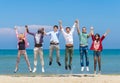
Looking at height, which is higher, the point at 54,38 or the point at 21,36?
the point at 21,36

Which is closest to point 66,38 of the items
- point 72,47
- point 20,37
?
point 72,47

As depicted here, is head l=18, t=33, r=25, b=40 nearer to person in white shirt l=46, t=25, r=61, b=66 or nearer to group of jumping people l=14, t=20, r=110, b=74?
group of jumping people l=14, t=20, r=110, b=74
